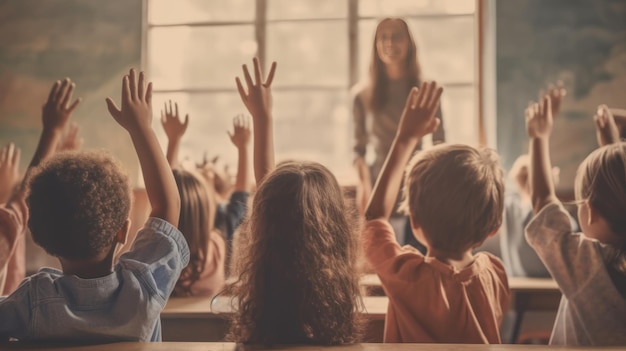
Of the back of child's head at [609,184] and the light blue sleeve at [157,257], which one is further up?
the back of child's head at [609,184]

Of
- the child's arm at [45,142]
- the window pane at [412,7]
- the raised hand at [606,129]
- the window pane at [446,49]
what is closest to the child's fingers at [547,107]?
the raised hand at [606,129]

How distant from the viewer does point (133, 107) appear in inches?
48.3

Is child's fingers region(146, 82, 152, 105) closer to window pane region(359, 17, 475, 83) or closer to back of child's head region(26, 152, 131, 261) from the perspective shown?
back of child's head region(26, 152, 131, 261)

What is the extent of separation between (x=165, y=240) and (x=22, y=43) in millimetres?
3507

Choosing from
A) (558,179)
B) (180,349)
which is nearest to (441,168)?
(180,349)

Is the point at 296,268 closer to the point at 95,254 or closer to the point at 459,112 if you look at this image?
the point at 95,254

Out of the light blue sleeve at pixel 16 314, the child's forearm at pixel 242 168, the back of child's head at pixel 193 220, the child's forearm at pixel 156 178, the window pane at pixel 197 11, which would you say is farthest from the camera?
Result: the window pane at pixel 197 11

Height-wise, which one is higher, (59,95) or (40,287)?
(59,95)

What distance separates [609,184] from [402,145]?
1.45ft

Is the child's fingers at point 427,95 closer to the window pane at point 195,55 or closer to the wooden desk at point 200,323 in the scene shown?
the wooden desk at point 200,323

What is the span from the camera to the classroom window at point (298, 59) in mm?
4027

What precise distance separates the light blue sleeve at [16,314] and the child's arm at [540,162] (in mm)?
1019

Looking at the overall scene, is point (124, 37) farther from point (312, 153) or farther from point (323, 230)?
point (323, 230)

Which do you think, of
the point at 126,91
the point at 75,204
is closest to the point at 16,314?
the point at 75,204
